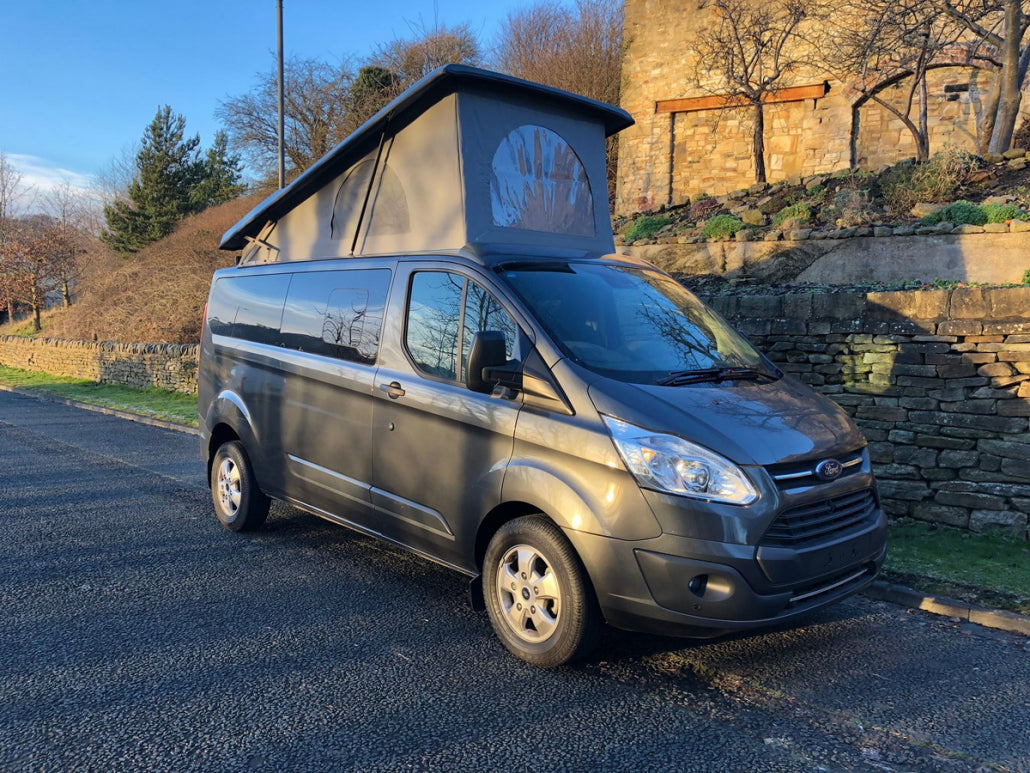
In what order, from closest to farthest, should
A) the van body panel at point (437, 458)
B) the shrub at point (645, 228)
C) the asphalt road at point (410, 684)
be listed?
the asphalt road at point (410, 684)
the van body panel at point (437, 458)
the shrub at point (645, 228)

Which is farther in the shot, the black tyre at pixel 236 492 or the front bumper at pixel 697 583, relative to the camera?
the black tyre at pixel 236 492

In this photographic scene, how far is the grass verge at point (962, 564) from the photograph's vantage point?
15.1ft

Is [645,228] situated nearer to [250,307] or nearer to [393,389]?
[250,307]

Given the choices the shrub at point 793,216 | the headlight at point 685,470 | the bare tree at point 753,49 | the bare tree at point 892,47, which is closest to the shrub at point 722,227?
the shrub at point 793,216

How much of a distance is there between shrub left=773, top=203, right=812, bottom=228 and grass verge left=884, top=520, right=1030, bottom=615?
693cm

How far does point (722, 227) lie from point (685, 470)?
32.0 ft

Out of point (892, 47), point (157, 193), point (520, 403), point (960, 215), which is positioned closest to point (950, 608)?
point (520, 403)

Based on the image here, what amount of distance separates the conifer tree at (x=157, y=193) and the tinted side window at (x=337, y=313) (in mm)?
36383

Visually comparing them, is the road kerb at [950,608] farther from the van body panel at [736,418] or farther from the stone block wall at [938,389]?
the stone block wall at [938,389]

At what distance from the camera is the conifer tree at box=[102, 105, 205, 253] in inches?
1481

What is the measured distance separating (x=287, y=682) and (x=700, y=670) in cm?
197

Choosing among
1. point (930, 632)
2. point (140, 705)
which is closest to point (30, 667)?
point (140, 705)

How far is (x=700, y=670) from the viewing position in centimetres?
371

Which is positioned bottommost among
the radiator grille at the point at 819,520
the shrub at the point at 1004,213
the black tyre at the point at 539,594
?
the black tyre at the point at 539,594
